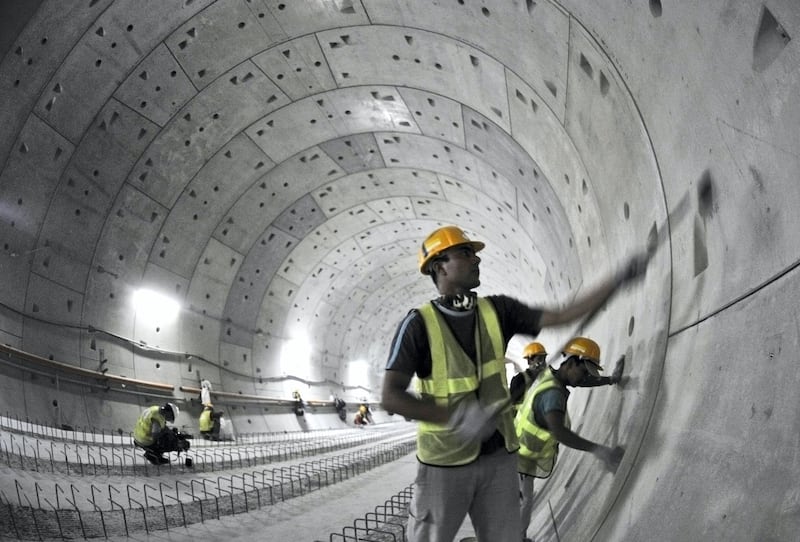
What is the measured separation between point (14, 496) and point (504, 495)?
5859mm

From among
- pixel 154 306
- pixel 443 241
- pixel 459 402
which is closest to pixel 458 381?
pixel 459 402

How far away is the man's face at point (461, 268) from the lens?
8.31 feet

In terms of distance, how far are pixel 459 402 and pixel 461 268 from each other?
0.57 meters

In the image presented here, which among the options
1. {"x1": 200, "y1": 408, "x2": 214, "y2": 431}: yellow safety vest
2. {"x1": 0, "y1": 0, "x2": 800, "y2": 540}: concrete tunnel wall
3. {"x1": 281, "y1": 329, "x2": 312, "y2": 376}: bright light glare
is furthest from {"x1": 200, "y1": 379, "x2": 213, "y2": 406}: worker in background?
{"x1": 281, "y1": 329, "x2": 312, "y2": 376}: bright light glare

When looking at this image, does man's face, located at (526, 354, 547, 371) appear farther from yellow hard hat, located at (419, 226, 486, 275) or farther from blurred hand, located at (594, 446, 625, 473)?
yellow hard hat, located at (419, 226, 486, 275)

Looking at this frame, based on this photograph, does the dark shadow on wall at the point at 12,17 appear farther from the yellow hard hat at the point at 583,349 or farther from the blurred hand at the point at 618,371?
the blurred hand at the point at 618,371

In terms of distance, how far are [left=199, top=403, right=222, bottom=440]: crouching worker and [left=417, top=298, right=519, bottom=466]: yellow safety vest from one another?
13439 millimetres

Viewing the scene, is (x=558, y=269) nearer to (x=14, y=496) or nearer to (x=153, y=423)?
(x=153, y=423)

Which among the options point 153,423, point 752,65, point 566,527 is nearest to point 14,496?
point 153,423

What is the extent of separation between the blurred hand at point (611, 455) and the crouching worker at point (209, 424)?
12.6 metres

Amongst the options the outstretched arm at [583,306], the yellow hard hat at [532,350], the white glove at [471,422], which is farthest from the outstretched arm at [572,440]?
the yellow hard hat at [532,350]

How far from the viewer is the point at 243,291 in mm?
18625

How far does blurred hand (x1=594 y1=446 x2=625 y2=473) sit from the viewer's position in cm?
365

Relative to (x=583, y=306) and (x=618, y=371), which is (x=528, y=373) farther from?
(x=583, y=306)
